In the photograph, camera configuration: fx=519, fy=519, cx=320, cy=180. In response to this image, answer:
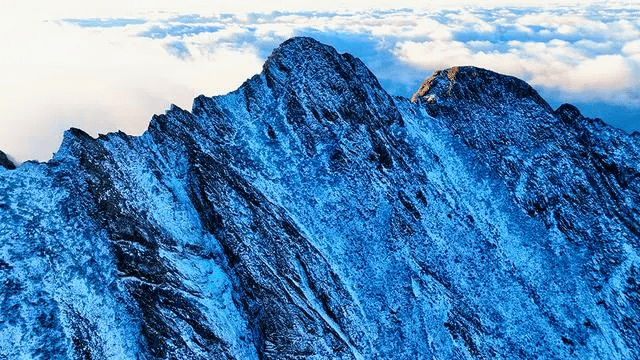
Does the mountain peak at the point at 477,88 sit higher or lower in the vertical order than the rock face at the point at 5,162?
lower

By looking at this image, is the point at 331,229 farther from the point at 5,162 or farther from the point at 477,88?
the point at 477,88

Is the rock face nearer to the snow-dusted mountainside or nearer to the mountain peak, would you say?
the snow-dusted mountainside

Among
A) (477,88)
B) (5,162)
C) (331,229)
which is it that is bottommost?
(331,229)

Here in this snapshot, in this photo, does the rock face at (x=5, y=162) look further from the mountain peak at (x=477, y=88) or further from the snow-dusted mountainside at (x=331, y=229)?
the mountain peak at (x=477, y=88)

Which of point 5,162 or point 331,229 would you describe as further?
point 331,229

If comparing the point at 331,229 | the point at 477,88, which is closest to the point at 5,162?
the point at 331,229

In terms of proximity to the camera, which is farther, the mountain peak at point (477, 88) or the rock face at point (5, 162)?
the mountain peak at point (477, 88)

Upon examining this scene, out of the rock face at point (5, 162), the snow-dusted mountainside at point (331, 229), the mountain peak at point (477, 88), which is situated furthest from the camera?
the mountain peak at point (477, 88)

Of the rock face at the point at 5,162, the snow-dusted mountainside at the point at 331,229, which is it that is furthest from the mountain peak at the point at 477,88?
the rock face at the point at 5,162

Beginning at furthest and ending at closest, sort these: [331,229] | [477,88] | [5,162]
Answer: [477,88] → [331,229] → [5,162]

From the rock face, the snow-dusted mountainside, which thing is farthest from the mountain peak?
the rock face
